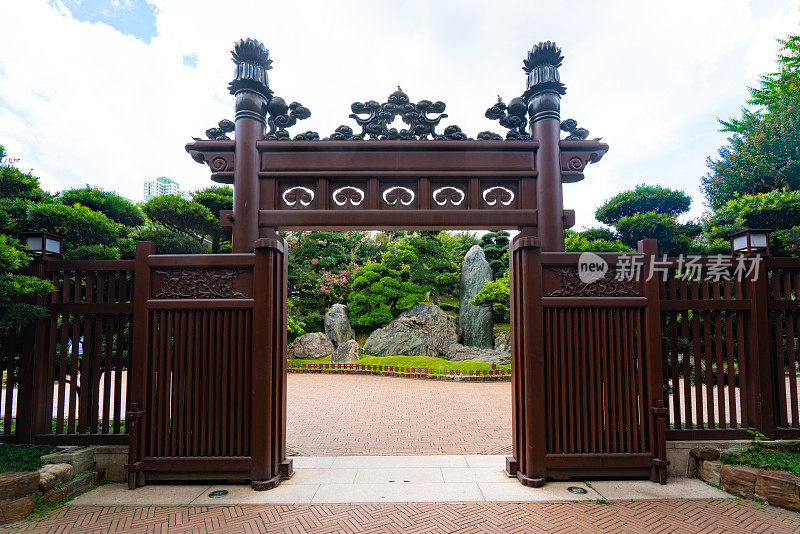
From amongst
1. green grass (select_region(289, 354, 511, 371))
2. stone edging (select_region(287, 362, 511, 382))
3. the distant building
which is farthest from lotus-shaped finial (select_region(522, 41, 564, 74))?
the distant building

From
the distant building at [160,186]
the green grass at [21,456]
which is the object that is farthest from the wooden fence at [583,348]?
the distant building at [160,186]

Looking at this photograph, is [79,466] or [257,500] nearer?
[257,500]

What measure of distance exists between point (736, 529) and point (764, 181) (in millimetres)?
16371

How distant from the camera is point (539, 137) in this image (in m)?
4.21

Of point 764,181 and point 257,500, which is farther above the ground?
point 764,181

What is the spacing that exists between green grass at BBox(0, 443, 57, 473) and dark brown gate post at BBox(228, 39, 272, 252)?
104 inches

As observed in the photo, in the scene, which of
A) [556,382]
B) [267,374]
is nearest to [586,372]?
[556,382]

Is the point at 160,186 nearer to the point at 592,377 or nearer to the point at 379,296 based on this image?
the point at 379,296

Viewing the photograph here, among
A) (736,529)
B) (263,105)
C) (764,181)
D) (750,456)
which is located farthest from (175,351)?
(764,181)

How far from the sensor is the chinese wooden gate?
3850mm

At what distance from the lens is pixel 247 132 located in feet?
13.7

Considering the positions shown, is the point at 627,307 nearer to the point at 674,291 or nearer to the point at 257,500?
the point at 674,291

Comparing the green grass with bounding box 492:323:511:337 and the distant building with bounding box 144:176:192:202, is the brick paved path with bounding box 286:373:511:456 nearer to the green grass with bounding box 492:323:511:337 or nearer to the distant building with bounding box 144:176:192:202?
the green grass with bounding box 492:323:511:337

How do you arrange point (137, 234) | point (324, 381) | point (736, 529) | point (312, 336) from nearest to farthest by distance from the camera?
point (736, 529)
point (137, 234)
point (324, 381)
point (312, 336)
